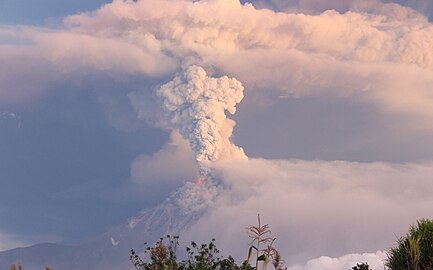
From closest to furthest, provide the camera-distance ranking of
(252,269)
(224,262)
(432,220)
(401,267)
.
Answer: (401,267)
(432,220)
(252,269)
(224,262)

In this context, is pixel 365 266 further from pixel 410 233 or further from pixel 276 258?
pixel 276 258

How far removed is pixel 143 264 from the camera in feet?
159

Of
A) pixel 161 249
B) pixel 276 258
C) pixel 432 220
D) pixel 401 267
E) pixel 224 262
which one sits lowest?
pixel 276 258

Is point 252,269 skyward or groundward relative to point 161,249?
skyward

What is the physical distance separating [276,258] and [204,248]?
34999mm

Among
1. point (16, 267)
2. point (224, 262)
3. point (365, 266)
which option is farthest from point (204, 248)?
point (16, 267)

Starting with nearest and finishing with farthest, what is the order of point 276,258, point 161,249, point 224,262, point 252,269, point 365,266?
point 276,258 → point 161,249 → point 365,266 → point 252,269 → point 224,262

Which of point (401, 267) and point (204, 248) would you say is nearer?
point (401, 267)

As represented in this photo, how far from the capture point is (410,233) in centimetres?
3341

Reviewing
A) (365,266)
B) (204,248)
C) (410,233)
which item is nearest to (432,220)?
(410,233)

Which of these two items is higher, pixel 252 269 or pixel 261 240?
pixel 252 269

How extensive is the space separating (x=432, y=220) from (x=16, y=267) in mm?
22131

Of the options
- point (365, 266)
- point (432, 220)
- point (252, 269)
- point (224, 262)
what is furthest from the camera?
point (224, 262)

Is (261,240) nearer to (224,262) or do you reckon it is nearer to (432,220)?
(432,220)
